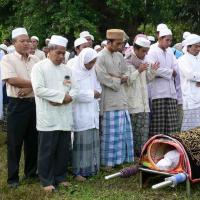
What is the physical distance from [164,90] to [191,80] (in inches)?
19.4

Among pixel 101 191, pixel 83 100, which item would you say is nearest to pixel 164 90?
pixel 83 100

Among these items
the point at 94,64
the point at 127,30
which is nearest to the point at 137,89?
the point at 94,64

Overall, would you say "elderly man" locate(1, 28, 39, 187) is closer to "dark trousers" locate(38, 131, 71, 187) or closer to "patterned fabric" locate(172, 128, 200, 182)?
"dark trousers" locate(38, 131, 71, 187)

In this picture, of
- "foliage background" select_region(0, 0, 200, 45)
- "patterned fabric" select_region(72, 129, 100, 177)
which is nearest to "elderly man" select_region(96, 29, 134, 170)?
"patterned fabric" select_region(72, 129, 100, 177)

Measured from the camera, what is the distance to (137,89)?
767 centimetres

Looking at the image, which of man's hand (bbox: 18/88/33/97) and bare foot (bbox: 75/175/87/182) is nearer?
man's hand (bbox: 18/88/33/97)

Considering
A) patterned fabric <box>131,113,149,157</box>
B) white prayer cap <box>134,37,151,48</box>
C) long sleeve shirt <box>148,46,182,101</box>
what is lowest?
patterned fabric <box>131,113,149,157</box>

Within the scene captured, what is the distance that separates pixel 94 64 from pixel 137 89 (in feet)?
3.01

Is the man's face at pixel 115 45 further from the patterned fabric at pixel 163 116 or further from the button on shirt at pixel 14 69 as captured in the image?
the button on shirt at pixel 14 69

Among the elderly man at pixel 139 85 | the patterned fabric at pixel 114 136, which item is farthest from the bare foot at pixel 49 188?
the elderly man at pixel 139 85

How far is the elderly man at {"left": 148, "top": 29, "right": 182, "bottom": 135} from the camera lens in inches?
310

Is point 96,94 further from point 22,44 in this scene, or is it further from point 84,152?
point 22,44

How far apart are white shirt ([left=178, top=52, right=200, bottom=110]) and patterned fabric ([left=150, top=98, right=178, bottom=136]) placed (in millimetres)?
324

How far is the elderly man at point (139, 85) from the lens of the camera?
757cm
